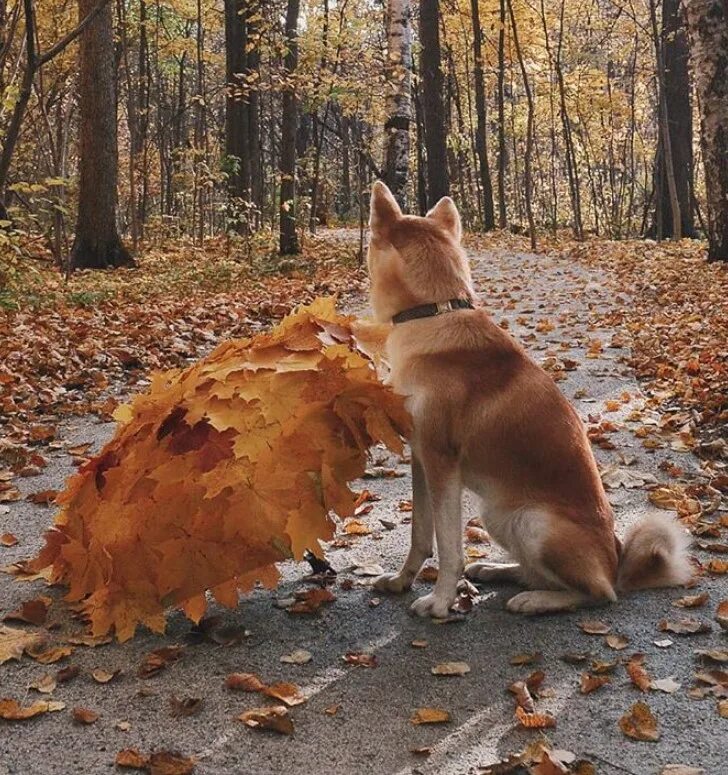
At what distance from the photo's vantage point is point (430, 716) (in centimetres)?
286

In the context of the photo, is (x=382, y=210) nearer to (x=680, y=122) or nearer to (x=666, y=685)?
(x=666, y=685)

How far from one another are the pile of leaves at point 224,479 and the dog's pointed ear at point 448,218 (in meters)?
0.78

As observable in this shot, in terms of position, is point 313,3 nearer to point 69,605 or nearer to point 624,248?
point 624,248

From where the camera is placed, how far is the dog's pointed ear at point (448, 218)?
12.8ft

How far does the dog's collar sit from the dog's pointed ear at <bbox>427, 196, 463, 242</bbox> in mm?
348

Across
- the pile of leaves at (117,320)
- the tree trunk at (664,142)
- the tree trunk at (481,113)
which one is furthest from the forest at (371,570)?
the tree trunk at (481,113)

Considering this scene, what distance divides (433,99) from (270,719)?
2075 centimetres

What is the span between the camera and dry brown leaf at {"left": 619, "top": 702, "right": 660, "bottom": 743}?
274 centimetres

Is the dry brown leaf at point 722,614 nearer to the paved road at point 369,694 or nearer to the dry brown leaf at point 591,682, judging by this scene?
the paved road at point 369,694

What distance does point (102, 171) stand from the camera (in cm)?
1528

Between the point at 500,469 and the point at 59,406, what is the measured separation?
16.2 feet

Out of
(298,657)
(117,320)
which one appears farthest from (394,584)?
(117,320)

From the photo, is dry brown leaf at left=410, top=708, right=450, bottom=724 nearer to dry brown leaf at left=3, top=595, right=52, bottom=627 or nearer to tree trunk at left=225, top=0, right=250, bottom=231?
dry brown leaf at left=3, top=595, right=52, bottom=627

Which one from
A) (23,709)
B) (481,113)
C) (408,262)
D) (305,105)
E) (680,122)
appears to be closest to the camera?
(23,709)
